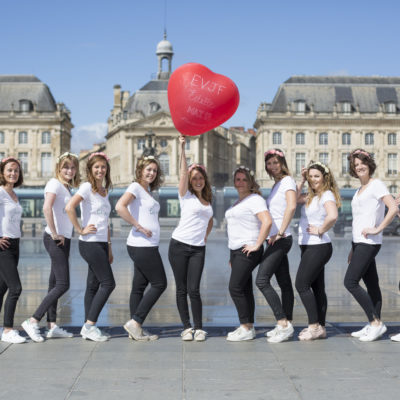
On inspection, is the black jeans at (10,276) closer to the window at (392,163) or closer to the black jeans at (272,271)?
the black jeans at (272,271)

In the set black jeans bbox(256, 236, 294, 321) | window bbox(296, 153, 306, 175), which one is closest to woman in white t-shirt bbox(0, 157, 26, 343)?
black jeans bbox(256, 236, 294, 321)

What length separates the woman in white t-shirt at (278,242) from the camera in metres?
6.10

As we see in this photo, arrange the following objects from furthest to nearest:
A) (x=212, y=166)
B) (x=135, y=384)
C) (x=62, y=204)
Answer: (x=212, y=166) < (x=62, y=204) < (x=135, y=384)

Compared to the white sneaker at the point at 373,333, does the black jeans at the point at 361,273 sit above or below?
above

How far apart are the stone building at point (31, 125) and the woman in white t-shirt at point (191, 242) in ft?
243

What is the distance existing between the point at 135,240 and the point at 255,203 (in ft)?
3.71

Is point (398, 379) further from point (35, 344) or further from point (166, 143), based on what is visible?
point (166, 143)

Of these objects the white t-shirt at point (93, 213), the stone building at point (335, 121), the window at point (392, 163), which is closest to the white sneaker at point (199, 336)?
the white t-shirt at point (93, 213)

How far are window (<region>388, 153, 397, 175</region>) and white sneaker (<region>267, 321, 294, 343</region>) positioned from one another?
75696 mm

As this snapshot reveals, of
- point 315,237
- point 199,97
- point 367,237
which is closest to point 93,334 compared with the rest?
point 315,237

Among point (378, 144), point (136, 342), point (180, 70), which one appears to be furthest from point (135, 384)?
point (378, 144)

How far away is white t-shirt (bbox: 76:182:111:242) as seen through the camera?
6219 mm

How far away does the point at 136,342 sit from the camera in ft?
19.7

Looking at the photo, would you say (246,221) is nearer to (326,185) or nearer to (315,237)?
(315,237)
